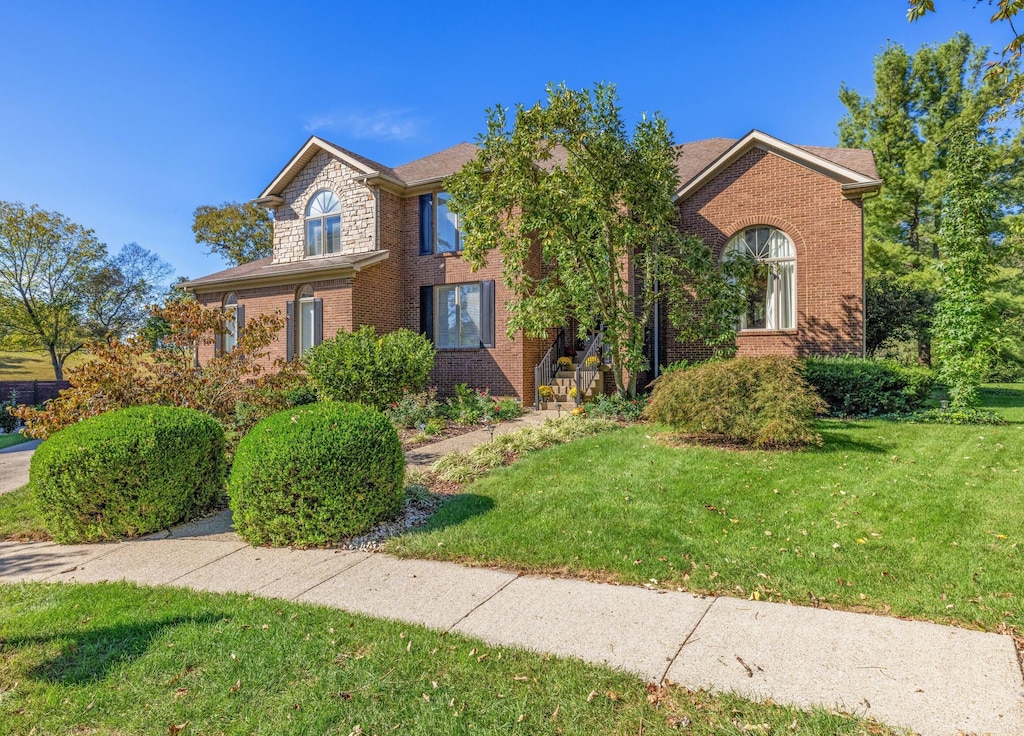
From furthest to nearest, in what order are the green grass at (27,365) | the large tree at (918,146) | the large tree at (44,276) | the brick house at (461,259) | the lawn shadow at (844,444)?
the green grass at (27,365), the large tree at (44,276), the large tree at (918,146), the brick house at (461,259), the lawn shadow at (844,444)


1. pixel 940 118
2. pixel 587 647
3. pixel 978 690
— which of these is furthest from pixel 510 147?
pixel 940 118

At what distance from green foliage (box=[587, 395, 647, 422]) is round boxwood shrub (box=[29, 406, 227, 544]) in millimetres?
7212

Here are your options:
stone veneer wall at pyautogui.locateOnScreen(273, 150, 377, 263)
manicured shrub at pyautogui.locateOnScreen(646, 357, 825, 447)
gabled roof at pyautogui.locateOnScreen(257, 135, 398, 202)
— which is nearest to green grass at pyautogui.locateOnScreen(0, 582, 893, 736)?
manicured shrub at pyautogui.locateOnScreen(646, 357, 825, 447)

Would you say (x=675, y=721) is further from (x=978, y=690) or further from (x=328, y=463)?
(x=328, y=463)

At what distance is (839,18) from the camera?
8.18 m

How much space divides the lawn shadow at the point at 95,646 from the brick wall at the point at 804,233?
40.3 feet

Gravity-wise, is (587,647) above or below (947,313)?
below

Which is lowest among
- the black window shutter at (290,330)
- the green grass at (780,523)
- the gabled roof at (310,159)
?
the green grass at (780,523)

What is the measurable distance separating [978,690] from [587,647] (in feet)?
6.15

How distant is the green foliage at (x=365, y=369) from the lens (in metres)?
11.5

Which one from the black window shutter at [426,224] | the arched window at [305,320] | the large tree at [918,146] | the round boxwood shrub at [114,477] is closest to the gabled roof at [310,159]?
the black window shutter at [426,224]

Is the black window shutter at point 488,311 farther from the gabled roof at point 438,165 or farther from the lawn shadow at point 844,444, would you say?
the lawn shadow at point 844,444

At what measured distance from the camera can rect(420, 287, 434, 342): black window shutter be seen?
50.7 ft

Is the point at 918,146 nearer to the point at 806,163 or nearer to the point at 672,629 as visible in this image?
the point at 806,163
